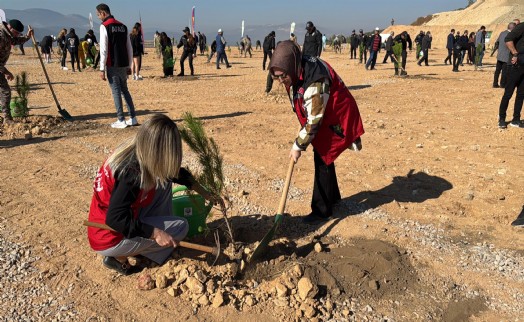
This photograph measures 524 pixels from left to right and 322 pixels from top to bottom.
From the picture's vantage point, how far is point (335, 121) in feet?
10.5

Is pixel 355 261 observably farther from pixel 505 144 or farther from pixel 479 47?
pixel 479 47

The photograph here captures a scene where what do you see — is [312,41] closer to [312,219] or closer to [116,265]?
[312,219]

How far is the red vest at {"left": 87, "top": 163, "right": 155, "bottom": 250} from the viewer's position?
247cm

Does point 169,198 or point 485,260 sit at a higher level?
point 169,198

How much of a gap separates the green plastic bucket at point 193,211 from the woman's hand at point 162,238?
1.58ft

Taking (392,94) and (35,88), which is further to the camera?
(35,88)

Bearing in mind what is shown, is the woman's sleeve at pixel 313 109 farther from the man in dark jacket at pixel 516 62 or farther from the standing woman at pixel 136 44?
the standing woman at pixel 136 44

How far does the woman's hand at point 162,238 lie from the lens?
254 centimetres

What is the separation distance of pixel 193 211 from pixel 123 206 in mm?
802

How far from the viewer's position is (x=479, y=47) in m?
16.3

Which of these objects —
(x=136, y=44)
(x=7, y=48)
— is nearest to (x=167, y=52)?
(x=136, y=44)

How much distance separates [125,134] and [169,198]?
12.9 ft

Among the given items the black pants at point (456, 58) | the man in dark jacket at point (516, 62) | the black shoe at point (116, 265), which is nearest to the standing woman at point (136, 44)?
the man in dark jacket at point (516, 62)

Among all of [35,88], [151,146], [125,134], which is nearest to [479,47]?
[125,134]
